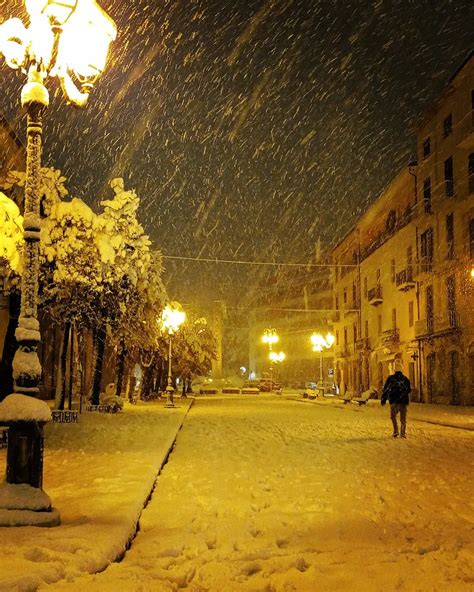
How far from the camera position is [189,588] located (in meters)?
4.32

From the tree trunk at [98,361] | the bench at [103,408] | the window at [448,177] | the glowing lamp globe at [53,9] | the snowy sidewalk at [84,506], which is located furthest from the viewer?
the window at [448,177]

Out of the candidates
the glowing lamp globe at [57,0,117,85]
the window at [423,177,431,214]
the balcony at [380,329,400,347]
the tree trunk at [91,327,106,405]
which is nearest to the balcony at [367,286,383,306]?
the balcony at [380,329,400,347]

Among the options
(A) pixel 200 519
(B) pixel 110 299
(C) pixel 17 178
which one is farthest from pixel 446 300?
(A) pixel 200 519

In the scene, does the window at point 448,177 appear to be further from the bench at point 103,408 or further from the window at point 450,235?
the bench at point 103,408

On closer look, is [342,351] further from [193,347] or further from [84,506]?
[84,506]

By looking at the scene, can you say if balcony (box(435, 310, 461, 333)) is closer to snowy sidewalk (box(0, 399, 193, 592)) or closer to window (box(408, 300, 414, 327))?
window (box(408, 300, 414, 327))

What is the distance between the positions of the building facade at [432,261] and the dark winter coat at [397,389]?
36.8 ft

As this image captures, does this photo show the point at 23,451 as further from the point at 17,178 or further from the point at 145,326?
the point at 145,326

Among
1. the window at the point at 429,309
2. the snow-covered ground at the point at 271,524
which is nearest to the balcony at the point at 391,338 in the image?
the window at the point at 429,309

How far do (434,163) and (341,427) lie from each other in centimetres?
2235

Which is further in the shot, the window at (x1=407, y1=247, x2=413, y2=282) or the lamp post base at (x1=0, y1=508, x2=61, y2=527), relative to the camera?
the window at (x1=407, y1=247, x2=413, y2=282)

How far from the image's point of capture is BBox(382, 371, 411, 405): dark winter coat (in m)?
14.9

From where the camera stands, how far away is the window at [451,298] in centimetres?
3409

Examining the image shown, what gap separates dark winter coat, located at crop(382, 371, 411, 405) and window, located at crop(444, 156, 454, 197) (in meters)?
21.6
